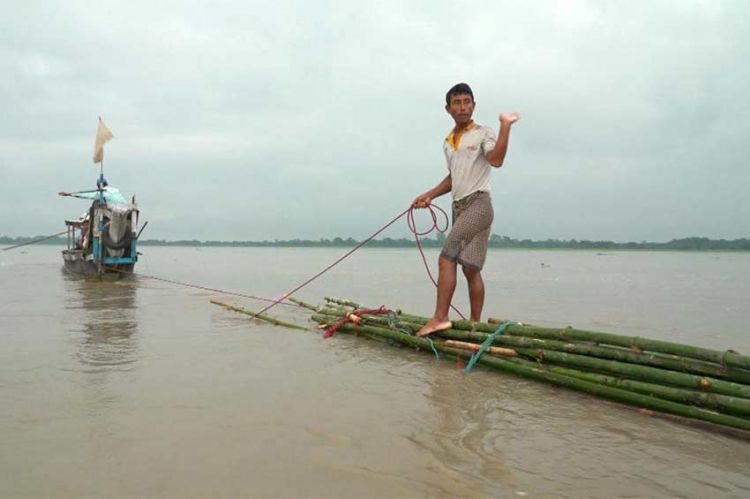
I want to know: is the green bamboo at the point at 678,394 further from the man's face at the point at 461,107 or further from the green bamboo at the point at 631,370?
the man's face at the point at 461,107

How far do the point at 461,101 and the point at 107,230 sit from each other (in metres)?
16.0

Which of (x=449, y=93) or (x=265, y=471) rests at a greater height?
(x=449, y=93)

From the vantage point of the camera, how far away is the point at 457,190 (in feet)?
16.3

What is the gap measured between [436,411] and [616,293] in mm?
14911

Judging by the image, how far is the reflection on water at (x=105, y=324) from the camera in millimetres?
4918

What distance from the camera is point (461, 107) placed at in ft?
15.5

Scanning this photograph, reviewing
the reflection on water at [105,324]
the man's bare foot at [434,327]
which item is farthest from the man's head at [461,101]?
the reflection on water at [105,324]

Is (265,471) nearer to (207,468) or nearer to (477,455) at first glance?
(207,468)

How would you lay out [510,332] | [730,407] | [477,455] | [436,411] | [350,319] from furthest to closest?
[350,319]
[510,332]
[436,411]
[730,407]
[477,455]

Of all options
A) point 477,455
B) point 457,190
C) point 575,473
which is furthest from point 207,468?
point 457,190

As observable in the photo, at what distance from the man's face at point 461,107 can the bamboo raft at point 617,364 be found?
2.05m

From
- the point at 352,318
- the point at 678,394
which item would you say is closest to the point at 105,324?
the point at 352,318

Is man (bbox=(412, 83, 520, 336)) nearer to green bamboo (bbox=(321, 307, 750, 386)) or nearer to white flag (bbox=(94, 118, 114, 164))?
green bamboo (bbox=(321, 307, 750, 386))

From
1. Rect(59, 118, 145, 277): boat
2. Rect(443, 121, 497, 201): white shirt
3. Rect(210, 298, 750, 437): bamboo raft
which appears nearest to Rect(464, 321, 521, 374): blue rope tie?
Rect(210, 298, 750, 437): bamboo raft
